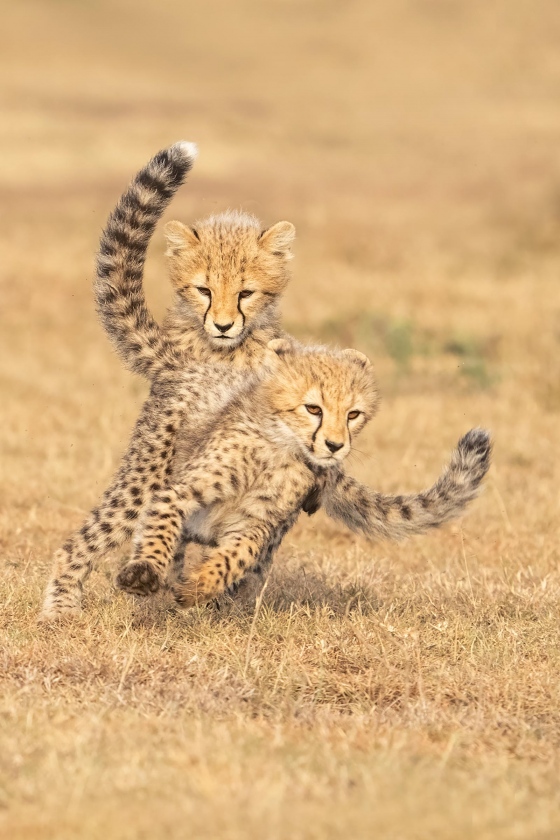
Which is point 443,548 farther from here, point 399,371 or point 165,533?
point 399,371

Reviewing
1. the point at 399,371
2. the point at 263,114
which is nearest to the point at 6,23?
the point at 263,114

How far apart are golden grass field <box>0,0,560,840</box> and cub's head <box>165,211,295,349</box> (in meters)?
0.82

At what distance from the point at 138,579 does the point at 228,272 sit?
6.04 feet

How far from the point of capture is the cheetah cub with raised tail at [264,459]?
4438 mm

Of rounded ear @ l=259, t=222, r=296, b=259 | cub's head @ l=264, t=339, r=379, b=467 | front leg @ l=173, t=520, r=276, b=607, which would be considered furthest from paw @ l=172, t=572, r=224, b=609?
rounded ear @ l=259, t=222, r=296, b=259

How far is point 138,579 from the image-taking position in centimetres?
420

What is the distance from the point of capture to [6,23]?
5822 centimetres

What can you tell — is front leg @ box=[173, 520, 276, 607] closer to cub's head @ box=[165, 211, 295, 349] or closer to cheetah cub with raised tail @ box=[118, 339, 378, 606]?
cheetah cub with raised tail @ box=[118, 339, 378, 606]

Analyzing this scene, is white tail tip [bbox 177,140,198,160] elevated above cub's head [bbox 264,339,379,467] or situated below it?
above

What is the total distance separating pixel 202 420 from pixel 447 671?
136 centimetres

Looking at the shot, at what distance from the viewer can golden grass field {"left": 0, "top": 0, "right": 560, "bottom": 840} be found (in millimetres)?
3152

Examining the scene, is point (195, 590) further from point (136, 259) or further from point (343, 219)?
point (343, 219)

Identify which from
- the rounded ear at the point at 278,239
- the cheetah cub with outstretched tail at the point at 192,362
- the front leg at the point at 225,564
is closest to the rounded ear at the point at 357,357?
the cheetah cub with outstretched tail at the point at 192,362

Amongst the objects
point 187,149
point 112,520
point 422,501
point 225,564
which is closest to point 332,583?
point 422,501
